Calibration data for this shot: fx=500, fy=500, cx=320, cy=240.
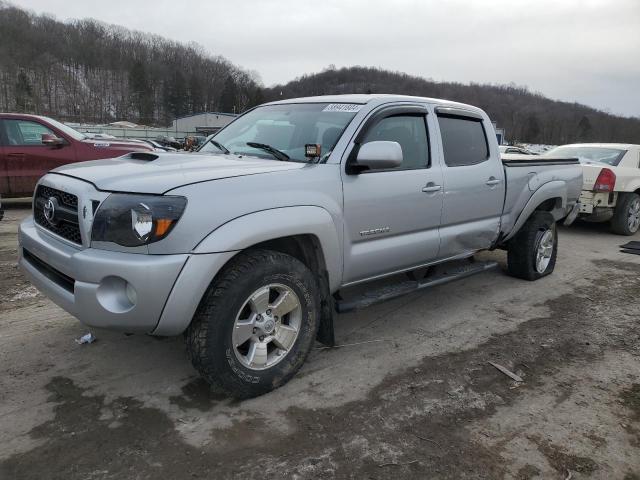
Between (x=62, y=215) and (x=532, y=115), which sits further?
(x=532, y=115)

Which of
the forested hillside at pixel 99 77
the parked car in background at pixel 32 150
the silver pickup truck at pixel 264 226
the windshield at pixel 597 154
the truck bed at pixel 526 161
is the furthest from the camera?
the forested hillside at pixel 99 77

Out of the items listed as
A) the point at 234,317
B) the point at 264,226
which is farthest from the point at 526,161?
the point at 234,317

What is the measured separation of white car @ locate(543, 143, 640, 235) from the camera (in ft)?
27.3

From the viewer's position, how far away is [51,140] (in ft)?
27.9

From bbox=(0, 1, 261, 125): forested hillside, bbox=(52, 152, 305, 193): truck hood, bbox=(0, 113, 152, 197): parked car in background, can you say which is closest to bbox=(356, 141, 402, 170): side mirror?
bbox=(52, 152, 305, 193): truck hood

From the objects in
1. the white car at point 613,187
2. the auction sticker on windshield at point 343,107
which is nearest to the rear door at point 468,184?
the auction sticker on windshield at point 343,107

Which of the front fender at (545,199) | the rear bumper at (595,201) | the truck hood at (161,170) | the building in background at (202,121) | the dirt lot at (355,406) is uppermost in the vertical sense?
the building in background at (202,121)

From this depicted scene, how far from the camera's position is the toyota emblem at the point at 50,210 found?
2.93 m

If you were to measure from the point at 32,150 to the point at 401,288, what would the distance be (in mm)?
7625

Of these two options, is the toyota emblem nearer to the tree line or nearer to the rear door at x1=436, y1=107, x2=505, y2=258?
the rear door at x1=436, y1=107, x2=505, y2=258

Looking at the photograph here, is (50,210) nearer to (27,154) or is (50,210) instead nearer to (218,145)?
(218,145)

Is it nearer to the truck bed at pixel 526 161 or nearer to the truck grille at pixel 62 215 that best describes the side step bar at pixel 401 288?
the truck bed at pixel 526 161

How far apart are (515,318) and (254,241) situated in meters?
2.81

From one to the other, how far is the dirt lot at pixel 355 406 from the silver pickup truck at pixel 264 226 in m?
0.33
